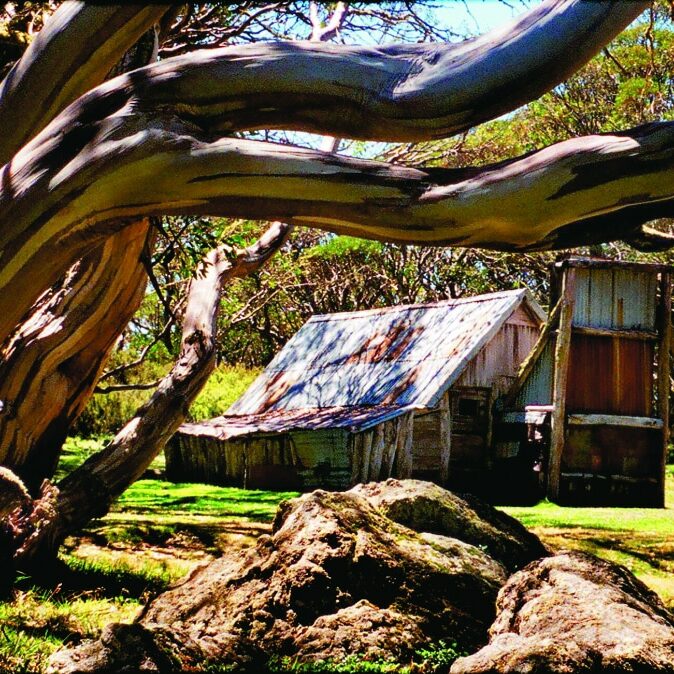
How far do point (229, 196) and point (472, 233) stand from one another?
0.82m

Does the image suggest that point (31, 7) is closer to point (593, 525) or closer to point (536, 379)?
point (593, 525)

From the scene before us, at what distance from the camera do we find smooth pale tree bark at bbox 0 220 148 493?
594 cm

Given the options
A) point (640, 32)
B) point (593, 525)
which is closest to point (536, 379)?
point (593, 525)

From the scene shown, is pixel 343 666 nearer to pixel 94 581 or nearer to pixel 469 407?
pixel 94 581

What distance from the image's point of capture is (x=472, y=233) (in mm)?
3102

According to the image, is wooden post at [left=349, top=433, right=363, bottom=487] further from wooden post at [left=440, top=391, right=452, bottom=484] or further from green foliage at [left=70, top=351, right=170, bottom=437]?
green foliage at [left=70, top=351, right=170, bottom=437]

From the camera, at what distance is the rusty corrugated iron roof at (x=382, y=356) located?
57.1 feet

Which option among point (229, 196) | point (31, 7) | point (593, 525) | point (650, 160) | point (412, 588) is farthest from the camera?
point (593, 525)

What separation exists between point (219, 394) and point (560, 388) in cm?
1115

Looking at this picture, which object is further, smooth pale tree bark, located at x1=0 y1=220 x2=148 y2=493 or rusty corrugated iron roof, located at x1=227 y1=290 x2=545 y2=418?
rusty corrugated iron roof, located at x1=227 y1=290 x2=545 y2=418

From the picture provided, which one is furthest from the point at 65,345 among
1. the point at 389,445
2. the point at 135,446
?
the point at 389,445

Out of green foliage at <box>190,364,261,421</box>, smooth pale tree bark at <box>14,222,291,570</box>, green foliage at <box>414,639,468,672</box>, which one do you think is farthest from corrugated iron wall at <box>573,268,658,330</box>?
green foliage at <box>414,639,468,672</box>

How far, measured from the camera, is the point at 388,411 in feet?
54.1

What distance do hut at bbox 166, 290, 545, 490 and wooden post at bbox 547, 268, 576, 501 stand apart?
74.5 inches
